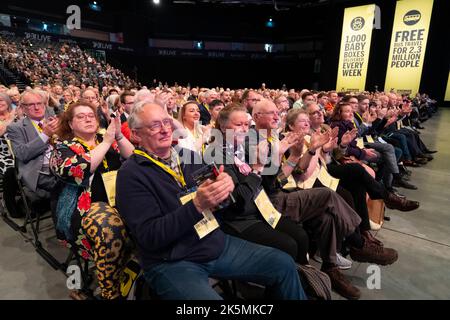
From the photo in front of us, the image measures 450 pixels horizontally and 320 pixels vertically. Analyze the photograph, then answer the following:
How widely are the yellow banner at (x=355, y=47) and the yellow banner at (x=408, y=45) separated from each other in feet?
4.00

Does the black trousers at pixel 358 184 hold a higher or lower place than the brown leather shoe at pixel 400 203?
higher

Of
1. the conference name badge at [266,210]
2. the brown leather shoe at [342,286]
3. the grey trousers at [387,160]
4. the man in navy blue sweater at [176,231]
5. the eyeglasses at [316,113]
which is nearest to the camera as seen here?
the man in navy blue sweater at [176,231]

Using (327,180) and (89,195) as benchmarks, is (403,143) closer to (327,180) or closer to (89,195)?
(327,180)

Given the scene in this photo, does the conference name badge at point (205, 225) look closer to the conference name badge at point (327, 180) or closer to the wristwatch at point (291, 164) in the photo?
the wristwatch at point (291, 164)

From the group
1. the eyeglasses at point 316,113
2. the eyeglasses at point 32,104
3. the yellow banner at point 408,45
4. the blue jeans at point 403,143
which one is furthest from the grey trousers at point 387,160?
the yellow banner at point 408,45

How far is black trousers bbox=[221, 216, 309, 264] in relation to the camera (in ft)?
5.46

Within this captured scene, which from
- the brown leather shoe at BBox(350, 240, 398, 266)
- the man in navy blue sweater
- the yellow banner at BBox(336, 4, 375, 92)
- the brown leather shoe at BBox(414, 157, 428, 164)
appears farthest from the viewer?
the yellow banner at BBox(336, 4, 375, 92)

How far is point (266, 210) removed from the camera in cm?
183

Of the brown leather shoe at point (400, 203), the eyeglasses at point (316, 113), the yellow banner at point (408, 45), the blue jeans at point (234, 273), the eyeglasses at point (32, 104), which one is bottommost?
the brown leather shoe at point (400, 203)

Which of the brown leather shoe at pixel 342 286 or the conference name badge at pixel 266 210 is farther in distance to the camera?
the brown leather shoe at pixel 342 286

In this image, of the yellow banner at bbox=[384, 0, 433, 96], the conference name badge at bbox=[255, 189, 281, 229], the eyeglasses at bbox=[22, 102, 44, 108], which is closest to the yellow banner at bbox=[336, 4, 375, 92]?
the yellow banner at bbox=[384, 0, 433, 96]

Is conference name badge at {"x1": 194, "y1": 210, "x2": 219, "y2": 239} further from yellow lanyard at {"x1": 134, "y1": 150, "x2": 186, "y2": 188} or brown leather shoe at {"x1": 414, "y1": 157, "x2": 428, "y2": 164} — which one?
brown leather shoe at {"x1": 414, "y1": 157, "x2": 428, "y2": 164}

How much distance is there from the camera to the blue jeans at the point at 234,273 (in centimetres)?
125

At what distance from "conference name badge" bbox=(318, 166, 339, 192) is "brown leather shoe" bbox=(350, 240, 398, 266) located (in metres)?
0.51
